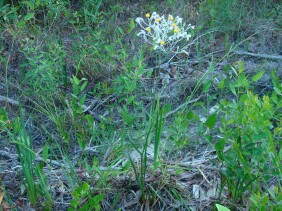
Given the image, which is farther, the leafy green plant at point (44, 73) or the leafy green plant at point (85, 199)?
the leafy green plant at point (44, 73)

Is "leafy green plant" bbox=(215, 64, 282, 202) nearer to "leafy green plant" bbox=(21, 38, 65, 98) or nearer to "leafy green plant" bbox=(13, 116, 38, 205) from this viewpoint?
"leafy green plant" bbox=(13, 116, 38, 205)

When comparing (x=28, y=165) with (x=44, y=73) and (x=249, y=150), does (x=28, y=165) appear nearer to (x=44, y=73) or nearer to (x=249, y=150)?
(x=249, y=150)

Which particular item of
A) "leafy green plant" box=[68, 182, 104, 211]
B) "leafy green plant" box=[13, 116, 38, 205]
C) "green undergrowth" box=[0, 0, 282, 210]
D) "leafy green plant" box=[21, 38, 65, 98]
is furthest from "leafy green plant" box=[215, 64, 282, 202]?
"leafy green plant" box=[21, 38, 65, 98]

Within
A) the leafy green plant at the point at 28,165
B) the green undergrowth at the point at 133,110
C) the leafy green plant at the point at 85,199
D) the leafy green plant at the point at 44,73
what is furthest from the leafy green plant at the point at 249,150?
the leafy green plant at the point at 44,73

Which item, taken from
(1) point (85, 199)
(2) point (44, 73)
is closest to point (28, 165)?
(1) point (85, 199)

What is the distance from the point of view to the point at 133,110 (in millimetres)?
3160

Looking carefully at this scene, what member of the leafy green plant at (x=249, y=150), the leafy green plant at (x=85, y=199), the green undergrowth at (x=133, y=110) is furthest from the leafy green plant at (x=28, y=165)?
the leafy green plant at (x=249, y=150)

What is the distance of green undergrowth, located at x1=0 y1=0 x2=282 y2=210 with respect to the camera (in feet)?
7.22

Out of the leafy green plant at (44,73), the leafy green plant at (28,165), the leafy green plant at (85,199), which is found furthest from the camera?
the leafy green plant at (44,73)

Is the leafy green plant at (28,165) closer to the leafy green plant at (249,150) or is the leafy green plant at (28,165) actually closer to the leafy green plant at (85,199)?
the leafy green plant at (85,199)

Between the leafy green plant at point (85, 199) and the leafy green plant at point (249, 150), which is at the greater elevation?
the leafy green plant at point (249, 150)

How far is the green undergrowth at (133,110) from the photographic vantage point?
7.22ft

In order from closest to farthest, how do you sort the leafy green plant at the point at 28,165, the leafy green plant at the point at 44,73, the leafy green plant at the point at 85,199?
the leafy green plant at the point at 85,199, the leafy green plant at the point at 28,165, the leafy green plant at the point at 44,73

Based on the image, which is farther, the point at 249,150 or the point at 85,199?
the point at 85,199
